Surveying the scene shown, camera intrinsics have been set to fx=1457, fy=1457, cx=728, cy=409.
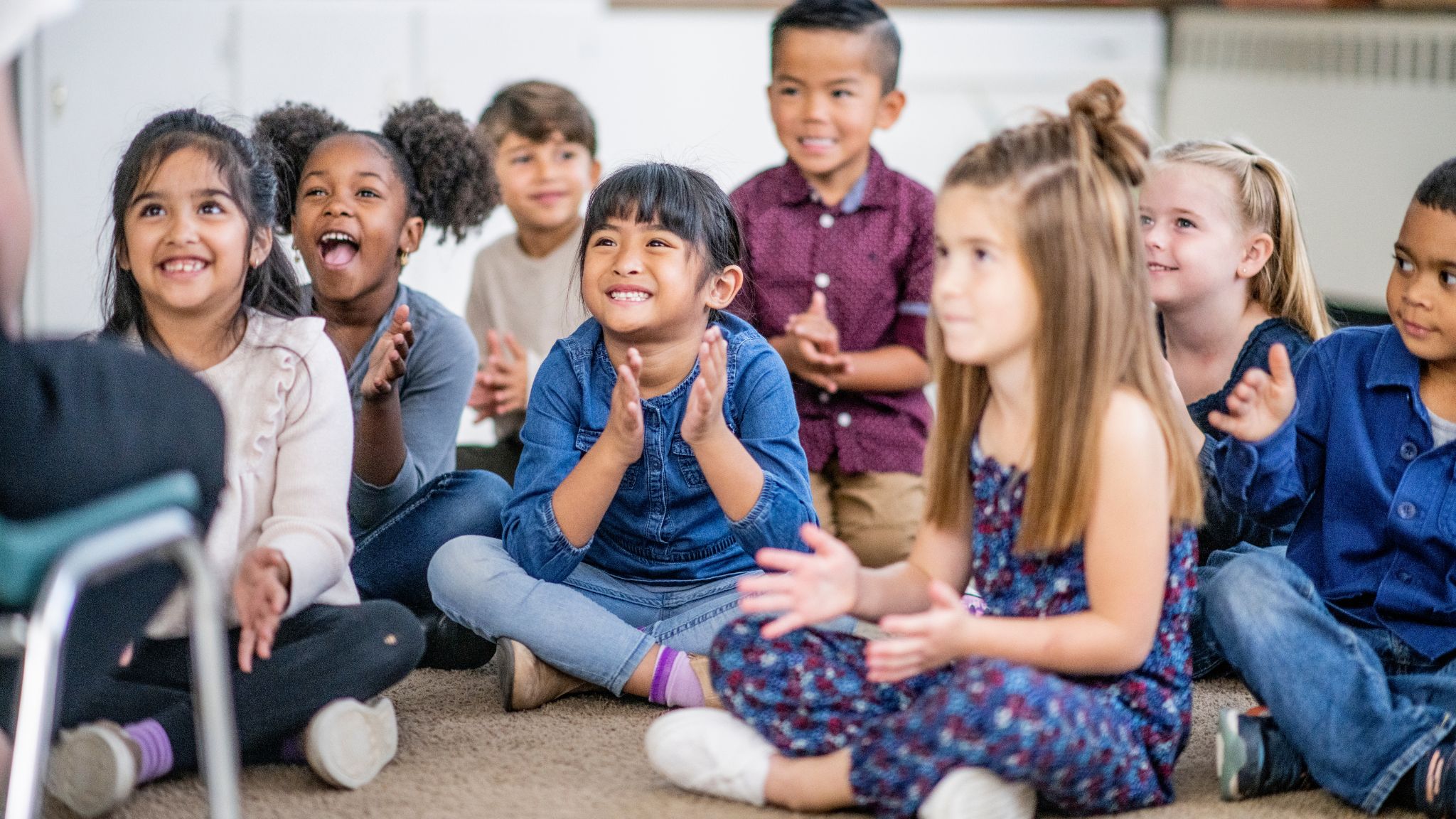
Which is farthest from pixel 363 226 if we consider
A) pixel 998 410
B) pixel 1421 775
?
pixel 1421 775

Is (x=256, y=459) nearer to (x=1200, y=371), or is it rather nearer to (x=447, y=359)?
(x=447, y=359)

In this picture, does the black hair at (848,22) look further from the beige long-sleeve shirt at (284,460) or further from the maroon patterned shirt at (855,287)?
the beige long-sleeve shirt at (284,460)

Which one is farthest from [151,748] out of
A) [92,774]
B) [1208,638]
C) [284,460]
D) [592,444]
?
[1208,638]

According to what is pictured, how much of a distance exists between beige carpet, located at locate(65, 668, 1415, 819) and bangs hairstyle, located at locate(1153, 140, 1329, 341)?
1.53 ft

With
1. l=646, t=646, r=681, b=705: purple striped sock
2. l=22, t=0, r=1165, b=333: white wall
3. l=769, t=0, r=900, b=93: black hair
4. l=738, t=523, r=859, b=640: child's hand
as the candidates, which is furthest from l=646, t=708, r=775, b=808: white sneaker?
l=22, t=0, r=1165, b=333: white wall

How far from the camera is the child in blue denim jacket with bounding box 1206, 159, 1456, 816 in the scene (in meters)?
1.11

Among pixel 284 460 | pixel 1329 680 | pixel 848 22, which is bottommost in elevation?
pixel 1329 680

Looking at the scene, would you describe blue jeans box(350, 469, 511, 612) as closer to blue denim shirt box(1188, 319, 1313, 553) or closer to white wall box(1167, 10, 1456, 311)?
blue denim shirt box(1188, 319, 1313, 553)

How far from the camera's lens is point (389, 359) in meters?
1.42

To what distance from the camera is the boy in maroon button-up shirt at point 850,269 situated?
1880mm

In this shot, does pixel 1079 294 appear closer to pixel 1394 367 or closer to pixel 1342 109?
pixel 1394 367

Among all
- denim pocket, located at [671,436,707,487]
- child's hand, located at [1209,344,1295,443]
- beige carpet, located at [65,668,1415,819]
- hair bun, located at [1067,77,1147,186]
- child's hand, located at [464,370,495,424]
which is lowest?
beige carpet, located at [65,668,1415,819]

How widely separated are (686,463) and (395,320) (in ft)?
1.03

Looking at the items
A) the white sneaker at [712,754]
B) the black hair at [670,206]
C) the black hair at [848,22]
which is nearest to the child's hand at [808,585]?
the white sneaker at [712,754]
